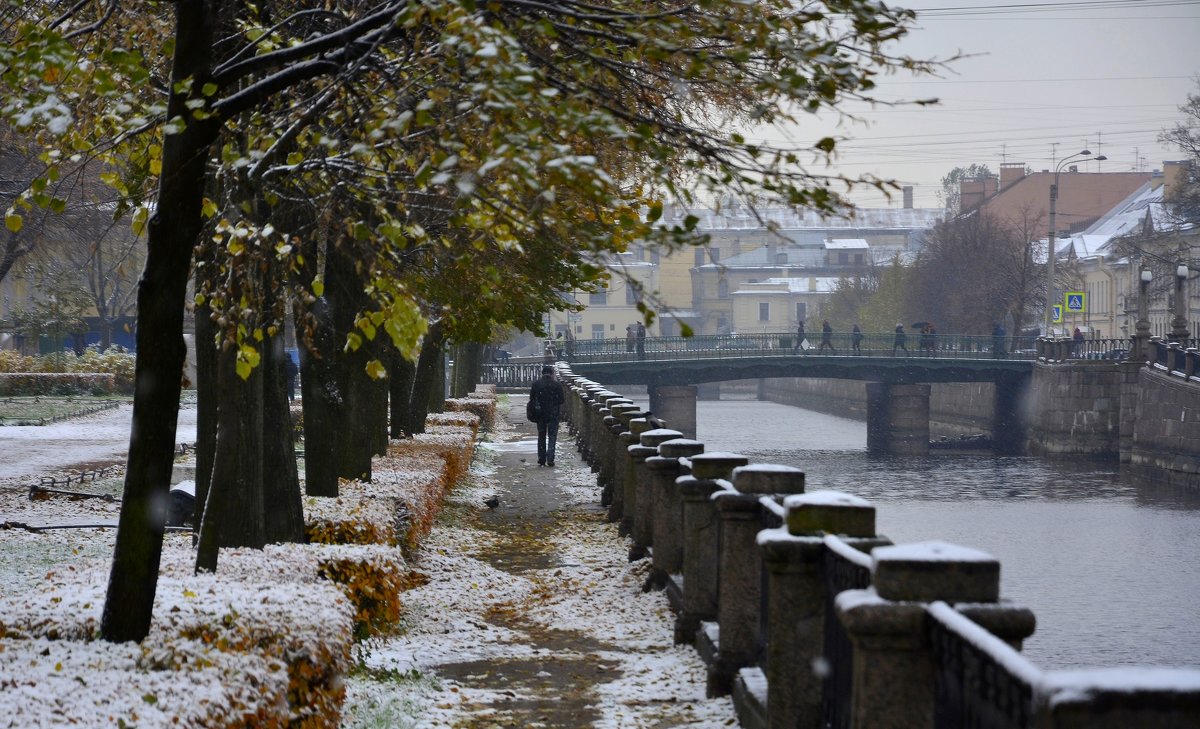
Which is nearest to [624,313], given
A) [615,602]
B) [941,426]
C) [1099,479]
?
[941,426]

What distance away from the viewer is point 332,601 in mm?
7023

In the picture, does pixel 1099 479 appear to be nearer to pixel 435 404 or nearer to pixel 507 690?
pixel 435 404

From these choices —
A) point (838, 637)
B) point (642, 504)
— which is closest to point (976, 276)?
point (642, 504)

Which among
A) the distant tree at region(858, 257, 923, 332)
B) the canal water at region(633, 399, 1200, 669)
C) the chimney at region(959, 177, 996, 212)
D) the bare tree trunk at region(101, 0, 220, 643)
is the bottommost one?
the canal water at region(633, 399, 1200, 669)

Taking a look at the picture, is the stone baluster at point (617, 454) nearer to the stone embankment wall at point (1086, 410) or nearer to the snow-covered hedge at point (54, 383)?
the snow-covered hedge at point (54, 383)

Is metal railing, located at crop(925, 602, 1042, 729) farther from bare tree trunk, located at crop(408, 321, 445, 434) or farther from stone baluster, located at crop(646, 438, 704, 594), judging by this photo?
bare tree trunk, located at crop(408, 321, 445, 434)

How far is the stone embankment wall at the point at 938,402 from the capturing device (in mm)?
68456

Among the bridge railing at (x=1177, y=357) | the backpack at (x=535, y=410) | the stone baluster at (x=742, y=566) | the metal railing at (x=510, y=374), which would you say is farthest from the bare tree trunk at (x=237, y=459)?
the metal railing at (x=510, y=374)

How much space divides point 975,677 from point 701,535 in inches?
222

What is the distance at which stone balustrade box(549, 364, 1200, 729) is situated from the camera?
3.05 metres

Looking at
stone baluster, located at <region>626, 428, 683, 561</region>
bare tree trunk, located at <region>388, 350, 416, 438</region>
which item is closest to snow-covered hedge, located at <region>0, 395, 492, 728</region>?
stone baluster, located at <region>626, 428, 683, 561</region>

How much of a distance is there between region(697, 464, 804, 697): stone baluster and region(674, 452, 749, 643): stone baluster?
1.16m

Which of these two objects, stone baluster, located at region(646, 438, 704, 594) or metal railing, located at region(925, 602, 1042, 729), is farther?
stone baluster, located at region(646, 438, 704, 594)

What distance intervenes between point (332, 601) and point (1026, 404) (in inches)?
2225
